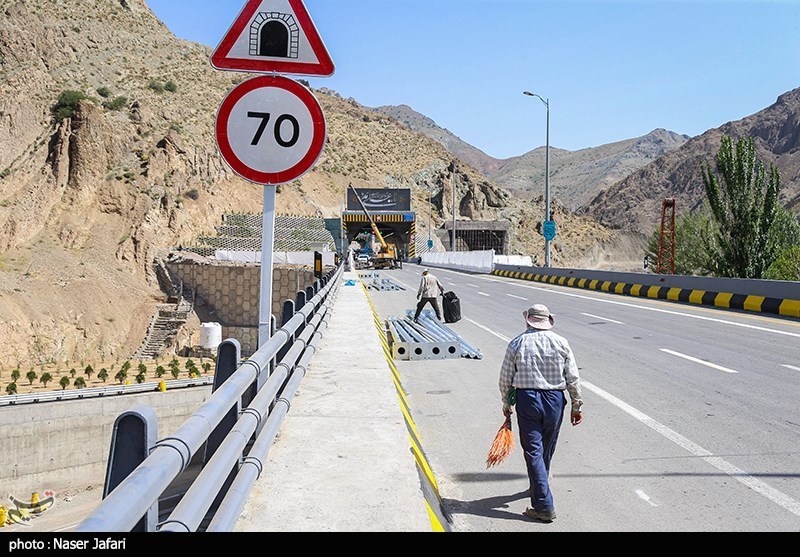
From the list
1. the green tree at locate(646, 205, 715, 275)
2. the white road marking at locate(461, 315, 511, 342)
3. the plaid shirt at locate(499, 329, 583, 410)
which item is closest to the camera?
the plaid shirt at locate(499, 329, 583, 410)

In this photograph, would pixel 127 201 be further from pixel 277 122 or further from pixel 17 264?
pixel 277 122

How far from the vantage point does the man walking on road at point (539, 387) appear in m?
5.35

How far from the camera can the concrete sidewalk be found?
4.04 meters

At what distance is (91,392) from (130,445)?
29.1 meters

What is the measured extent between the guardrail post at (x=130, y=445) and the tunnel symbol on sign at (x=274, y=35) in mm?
3182

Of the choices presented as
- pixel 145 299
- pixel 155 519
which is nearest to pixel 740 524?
pixel 155 519

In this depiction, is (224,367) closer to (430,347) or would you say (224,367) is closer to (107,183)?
(430,347)

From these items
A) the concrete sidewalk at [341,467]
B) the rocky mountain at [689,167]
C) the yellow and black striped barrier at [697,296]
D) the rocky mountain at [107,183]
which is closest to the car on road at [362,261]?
the rocky mountain at [107,183]

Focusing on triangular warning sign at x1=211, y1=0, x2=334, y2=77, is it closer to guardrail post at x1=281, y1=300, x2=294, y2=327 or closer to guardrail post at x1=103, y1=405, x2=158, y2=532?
guardrail post at x1=103, y1=405, x2=158, y2=532

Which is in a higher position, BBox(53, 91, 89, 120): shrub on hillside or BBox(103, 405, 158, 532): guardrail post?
BBox(53, 91, 89, 120): shrub on hillside

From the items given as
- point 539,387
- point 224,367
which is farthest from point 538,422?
point 224,367

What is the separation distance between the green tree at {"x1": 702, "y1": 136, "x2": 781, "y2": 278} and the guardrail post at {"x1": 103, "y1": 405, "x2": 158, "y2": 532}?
37.0 meters

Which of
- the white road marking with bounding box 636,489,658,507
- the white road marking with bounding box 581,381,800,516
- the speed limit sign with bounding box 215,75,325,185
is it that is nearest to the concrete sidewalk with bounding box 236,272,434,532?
the white road marking with bounding box 636,489,658,507

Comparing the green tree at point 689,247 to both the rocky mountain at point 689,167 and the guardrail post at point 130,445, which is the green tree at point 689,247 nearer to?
the guardrail post at point 130,445
